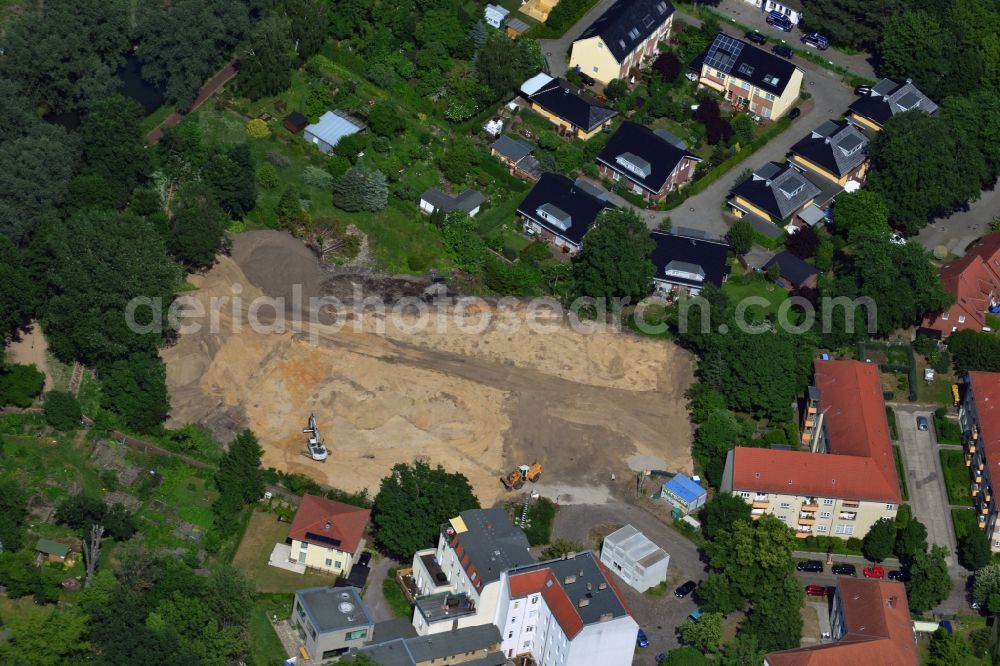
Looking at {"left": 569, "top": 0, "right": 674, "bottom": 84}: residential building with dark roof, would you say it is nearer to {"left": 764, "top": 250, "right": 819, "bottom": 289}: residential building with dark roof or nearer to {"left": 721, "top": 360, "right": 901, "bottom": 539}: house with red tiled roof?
{"left": 764, "top": 250, "right": 819, "bottom": 289}: residential building with dark roof

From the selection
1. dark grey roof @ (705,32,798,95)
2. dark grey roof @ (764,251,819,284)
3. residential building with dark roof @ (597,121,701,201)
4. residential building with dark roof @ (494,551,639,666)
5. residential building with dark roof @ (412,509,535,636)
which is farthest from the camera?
dark grey roof @ (705,32,798,95)

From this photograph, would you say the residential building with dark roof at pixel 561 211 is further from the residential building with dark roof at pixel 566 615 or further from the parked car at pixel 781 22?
the residential building with dark roof at pixel 566 615

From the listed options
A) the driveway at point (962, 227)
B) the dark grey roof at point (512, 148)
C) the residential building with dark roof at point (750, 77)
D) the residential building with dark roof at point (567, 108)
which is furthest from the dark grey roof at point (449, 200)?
the driveway at point (962, 227)

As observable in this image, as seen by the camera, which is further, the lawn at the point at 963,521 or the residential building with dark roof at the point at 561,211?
the residential building with dark roof at the point at 561,211

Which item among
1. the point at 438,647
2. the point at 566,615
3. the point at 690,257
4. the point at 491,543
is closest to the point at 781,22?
the point at 690,257

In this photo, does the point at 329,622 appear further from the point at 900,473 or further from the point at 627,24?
the point at 627,24

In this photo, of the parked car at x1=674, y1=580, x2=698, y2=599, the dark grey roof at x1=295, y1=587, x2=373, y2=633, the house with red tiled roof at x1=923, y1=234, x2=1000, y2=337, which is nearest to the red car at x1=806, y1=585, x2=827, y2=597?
the parked car at x1=674, y1=580, x2=698, y2=599
